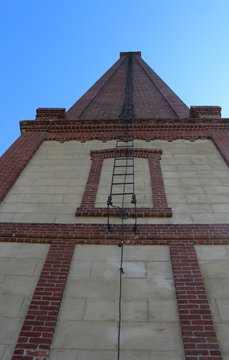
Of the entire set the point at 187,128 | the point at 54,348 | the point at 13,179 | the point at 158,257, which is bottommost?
the point at 54,348

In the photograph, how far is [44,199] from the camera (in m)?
8.85

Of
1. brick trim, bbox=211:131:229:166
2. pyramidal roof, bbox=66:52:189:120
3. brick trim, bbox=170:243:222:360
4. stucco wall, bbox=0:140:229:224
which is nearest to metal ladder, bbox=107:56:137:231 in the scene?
stucco wall, bbox=0:140:229:224

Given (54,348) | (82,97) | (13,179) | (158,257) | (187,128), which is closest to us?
(54,348)

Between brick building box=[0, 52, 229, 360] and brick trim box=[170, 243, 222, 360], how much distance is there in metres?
0.02

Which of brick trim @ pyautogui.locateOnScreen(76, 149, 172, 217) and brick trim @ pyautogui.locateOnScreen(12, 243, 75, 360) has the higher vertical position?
brick trim @ pyautogui.locateOnScreen(76, 149, 172, 217)

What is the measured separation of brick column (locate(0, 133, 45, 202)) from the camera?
30.9 ft

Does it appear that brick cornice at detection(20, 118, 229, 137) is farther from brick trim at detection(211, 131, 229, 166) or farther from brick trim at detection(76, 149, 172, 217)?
brick trim at detection(76, 149, 172, 217)

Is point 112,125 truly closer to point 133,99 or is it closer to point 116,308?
point 133,99

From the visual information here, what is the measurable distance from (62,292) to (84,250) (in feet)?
3.71

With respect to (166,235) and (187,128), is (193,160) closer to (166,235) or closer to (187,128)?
(187,128)

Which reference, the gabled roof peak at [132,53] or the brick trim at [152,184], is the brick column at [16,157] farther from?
the gabled roof peak at [132,53]

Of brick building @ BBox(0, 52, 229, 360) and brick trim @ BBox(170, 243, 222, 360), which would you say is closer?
brick trim @ BBox(170, 243, 222, 360)

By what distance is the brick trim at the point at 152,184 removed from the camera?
815 centimetres

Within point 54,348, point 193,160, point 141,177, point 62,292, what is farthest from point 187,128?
point 54,348
